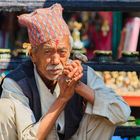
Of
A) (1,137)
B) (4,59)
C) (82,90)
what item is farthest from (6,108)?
(4,59)

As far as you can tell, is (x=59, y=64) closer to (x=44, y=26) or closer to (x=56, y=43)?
(x=56, y=43)

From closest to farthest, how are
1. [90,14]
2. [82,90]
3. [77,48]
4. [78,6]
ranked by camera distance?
[82,90] → [78,6] → [77,48] → [90,14]

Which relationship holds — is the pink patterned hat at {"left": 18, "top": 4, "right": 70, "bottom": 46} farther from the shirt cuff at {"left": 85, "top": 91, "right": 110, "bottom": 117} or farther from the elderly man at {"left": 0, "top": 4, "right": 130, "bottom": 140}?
the shirt cuff at {"left": 85, "top": 91, "right": 110, "bottom": 117}

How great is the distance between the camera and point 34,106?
4.12 meters

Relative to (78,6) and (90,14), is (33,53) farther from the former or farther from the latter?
(90,14)

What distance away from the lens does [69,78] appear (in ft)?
12.9

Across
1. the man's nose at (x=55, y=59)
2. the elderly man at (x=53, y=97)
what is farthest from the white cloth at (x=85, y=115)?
A: the man's nose at (x=55, y=59)

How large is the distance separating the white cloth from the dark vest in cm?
3

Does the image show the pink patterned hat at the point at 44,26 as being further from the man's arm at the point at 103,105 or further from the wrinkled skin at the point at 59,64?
the man's arm at the point at 103,105

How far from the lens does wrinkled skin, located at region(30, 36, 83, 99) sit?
3.94 meters

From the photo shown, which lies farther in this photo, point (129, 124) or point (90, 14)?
→ point (90, 14)

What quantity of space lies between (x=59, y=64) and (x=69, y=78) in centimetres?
13

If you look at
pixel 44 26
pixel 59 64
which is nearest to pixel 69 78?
pixel 59 64

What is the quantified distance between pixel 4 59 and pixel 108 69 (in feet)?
2.54
